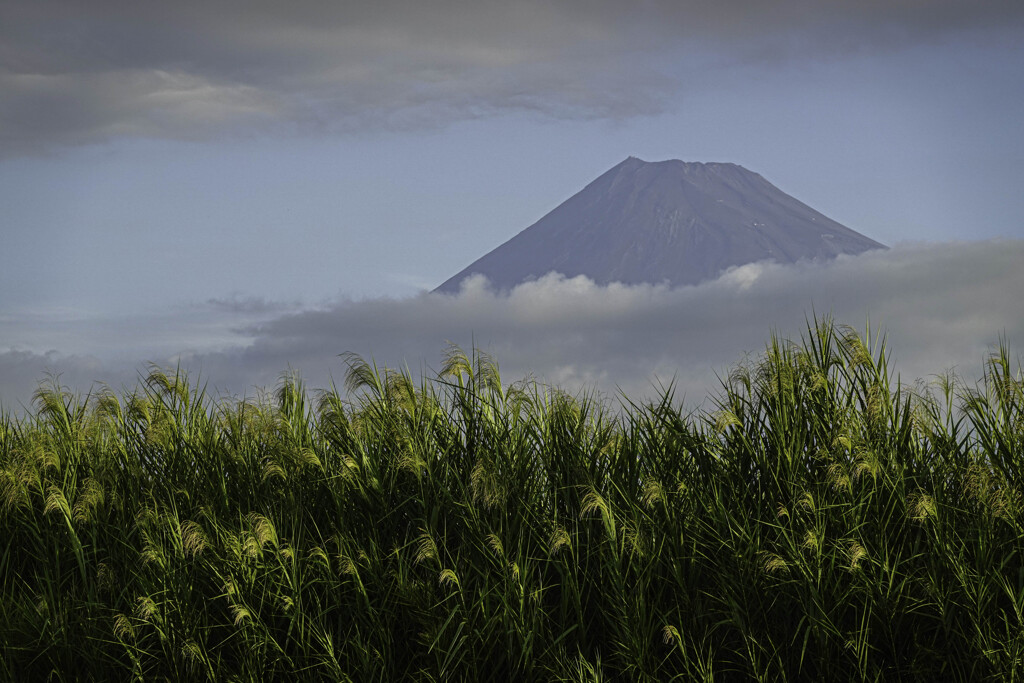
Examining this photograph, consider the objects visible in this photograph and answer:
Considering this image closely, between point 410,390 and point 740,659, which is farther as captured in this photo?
point 410,390

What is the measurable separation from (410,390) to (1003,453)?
5306mm

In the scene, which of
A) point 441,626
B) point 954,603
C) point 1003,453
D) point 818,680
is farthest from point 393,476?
point 1003,453

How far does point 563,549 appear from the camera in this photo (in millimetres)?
8469

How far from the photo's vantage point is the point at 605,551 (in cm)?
832

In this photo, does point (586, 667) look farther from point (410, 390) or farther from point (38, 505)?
point (38, 505)

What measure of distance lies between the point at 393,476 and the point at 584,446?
5.79 ft

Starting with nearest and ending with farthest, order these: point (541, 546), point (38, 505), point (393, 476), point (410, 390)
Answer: point (541, 546), point (393, 476), point (410, 390), point (38, 505)

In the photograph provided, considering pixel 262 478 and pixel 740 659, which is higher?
pixel 262 478

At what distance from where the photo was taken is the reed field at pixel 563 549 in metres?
7.70

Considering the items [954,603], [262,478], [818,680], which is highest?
[262,478]

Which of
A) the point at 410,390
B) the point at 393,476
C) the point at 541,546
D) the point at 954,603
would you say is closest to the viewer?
the point at 954,603

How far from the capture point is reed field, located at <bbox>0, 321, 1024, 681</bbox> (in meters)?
7.70

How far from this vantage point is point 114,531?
32.0 feet

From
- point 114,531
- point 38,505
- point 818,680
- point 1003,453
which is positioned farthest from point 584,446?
point 38,505
